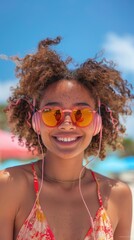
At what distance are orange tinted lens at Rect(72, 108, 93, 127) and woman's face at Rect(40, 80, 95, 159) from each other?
1.1 inches

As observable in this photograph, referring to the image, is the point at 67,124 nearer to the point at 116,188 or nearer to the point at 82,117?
the point at 82,117

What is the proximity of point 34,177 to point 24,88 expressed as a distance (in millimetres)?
652

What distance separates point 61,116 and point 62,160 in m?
0.33

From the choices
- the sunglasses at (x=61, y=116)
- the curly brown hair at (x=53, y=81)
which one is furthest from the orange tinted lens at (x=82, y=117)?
the curly brown hair at (x=53, y=81)

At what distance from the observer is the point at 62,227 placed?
2.62 meters

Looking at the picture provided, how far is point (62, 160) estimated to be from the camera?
2771mm

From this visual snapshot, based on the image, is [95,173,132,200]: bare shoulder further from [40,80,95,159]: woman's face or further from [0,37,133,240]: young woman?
[40,80,95,159]: woman's face

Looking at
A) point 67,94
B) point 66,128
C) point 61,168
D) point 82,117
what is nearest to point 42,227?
point 61,168

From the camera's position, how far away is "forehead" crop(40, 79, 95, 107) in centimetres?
266

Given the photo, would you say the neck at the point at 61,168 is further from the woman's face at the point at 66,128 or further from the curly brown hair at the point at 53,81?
the curly brown hair at the point at 53,81

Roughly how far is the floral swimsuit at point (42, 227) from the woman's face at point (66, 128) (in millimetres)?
279

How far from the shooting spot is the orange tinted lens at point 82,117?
2627 millimetres

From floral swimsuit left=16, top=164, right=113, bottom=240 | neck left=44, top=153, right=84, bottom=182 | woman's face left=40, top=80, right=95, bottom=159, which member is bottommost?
floral swimsuit left=16, top=164, right=113, bottom=240

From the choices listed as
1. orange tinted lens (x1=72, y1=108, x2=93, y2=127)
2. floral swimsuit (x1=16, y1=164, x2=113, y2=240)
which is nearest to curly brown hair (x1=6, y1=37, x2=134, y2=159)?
orange tinted lens (x1=72, y1=108, x2=93, y2=127)
